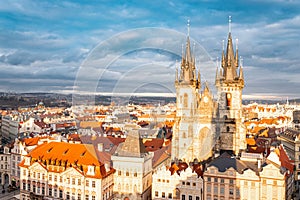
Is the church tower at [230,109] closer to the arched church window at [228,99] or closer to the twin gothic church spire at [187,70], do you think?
the arched church window at [228,99]

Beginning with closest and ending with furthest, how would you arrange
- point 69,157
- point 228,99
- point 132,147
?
point 132,147 → point 69,157 → point 228,99

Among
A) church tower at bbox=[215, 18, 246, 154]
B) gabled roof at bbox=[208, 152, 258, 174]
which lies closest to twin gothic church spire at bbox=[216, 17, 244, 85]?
church tower at bbox=[215, 18, 246, 154]

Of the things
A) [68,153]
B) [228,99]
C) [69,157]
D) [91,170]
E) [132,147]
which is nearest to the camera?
[91,170]

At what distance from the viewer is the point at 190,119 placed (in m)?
67.6

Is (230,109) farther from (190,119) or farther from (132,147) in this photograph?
(132,147)

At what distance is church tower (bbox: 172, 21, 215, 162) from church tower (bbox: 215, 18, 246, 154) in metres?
3.17

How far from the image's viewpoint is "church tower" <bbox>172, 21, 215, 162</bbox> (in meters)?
66.2

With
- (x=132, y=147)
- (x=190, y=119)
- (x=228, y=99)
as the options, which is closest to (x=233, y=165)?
(x=132, y=147)

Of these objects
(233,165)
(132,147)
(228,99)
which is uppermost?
(228,99)

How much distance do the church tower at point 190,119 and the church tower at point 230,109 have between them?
317 cm

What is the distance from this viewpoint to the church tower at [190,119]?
6619 centimetres

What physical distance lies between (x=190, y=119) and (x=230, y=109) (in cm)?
939

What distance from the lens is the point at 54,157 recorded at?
177 feet

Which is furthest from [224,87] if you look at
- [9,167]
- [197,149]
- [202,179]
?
[9,167]
